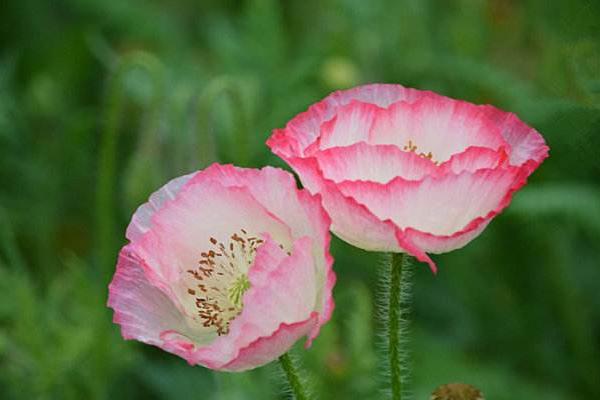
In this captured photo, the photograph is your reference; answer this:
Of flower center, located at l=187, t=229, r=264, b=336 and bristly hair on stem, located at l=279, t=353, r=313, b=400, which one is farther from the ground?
flower center, located at l=187, t=229, r=264, b=336

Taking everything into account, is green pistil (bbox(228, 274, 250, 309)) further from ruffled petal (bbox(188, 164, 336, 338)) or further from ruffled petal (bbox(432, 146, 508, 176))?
ruffled petal (bbox(432, 146, 508, 176))

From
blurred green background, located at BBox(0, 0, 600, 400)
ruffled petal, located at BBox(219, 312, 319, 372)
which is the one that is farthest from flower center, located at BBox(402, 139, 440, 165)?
blurred green background, located at BBox(0, 0, 600, 400)

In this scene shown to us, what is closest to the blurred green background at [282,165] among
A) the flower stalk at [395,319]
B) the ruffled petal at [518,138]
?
the ruffled petal at [518,138]

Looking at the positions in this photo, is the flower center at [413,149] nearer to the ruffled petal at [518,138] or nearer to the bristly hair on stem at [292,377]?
the ruffled petal at [518,138]

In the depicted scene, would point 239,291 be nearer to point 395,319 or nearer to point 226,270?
point 226,270

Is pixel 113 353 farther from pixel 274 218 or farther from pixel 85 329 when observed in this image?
pixel 274 218

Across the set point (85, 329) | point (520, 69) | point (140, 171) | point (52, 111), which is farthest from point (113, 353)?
point (520, 69)
